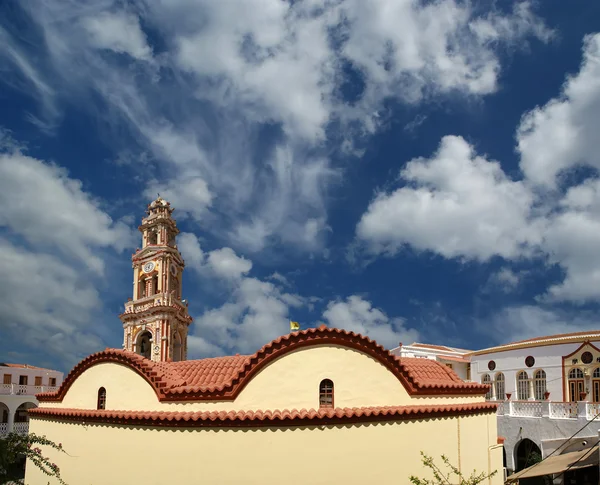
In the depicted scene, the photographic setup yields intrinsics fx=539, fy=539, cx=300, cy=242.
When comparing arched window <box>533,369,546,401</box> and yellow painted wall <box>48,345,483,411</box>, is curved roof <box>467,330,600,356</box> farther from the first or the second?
yellow painted wall <box>48,345,483,411</box>

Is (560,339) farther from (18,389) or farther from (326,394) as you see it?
(18,389)

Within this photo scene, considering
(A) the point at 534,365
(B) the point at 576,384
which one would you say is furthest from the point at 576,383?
(A) the point at 534,365

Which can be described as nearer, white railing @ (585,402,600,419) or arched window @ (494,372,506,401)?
white railing @ (585,402,600,419)

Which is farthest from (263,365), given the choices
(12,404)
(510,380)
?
(12,404)

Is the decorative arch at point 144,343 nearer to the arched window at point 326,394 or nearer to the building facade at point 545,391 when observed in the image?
the building facade at point 545,391

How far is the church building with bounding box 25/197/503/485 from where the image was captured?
11727mm

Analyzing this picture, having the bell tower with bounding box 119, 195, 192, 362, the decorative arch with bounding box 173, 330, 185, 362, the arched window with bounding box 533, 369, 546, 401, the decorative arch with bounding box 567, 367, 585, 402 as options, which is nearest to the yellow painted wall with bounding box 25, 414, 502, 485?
the decorative arch with bounding box 567, 367, 585, 402

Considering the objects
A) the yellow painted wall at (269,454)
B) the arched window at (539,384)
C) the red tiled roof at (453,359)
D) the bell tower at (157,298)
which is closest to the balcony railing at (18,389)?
the bell tower at (157,298)

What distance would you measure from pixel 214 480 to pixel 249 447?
1039mm

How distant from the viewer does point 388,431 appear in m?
12.5

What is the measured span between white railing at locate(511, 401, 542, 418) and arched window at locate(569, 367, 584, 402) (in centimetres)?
339

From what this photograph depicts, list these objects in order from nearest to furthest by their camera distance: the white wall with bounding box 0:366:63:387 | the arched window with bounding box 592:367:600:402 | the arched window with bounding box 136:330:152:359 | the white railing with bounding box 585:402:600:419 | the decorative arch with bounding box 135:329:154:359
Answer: the white railing with bounding box 585:402:600:419, the arched window with bounding box 592:367:600:402, the decorative arch with bounding box 135:329:154:359, the arched window with bounding box 136:330:152:359, the white wall with bounding box 0:366:63:387

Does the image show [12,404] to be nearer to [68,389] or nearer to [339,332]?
[68,389]

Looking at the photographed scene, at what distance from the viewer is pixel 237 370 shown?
12.4 metres
